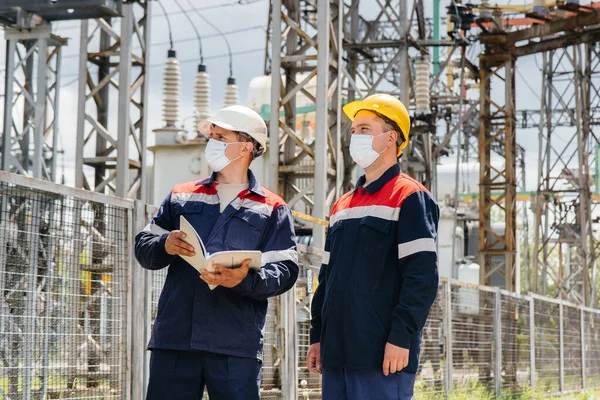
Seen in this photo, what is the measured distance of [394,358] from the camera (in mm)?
4879

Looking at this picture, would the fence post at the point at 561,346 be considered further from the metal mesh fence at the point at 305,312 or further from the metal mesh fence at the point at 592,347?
the metal mesh fence at the point at 305,312

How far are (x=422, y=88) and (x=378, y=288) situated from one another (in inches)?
832

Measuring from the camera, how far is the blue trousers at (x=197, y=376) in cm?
498

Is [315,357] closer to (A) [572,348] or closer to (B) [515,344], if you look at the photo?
(B) [515,344]

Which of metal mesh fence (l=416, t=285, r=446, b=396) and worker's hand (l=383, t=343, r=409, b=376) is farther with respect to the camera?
metal mesh fence (l=416, t=285, r=446, b=396)

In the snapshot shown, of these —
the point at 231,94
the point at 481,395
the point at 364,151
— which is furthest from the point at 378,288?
the point at 231,94

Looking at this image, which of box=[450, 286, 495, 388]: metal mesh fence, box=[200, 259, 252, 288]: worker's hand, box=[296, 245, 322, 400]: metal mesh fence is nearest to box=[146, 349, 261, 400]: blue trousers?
box=[200, 259, 252, 288]: worker's hand

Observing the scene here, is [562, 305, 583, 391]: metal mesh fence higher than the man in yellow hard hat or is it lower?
lower

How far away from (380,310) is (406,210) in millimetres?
505

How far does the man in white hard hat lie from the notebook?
1.2 inches

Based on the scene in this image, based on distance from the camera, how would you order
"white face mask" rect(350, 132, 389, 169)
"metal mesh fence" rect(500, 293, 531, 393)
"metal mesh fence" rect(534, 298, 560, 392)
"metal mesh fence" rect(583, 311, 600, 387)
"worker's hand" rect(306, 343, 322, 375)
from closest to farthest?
1. "white face mask" rect(350, 132, 389, 169)
2. "worker's hand" rect(306, 343, 322, 375)
3. "metal mesh fence" rect(500, 293, 531, 393)
4. "metal mesh fence" rect(534, 298, 560, 392)
5. "metal mesh fence" rect(583, 311, 600, 387)

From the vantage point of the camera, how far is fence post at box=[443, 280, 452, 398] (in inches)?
502

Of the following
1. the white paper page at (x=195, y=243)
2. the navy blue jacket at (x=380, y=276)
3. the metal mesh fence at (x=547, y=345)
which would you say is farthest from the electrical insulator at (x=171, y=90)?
the white paper page at (x=195, y=243)

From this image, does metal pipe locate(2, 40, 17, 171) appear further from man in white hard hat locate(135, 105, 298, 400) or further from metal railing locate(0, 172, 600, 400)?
man in white hard hat locate(135, 105, 298, 400)
